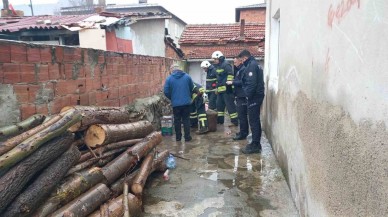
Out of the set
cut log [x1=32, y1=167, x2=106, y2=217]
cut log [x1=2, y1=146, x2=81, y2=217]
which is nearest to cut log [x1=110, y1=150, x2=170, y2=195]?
cut log [x1=32, y1=167, x2=106, y2=217]

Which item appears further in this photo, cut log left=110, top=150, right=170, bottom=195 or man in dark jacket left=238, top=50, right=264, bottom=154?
man in dark jacket left=238, top=50, right=264, bottom=154

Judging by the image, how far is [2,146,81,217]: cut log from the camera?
257 centimetres

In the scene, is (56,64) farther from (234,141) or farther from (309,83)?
(234,141)

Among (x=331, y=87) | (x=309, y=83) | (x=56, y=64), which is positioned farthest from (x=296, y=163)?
(x=56, y=64)

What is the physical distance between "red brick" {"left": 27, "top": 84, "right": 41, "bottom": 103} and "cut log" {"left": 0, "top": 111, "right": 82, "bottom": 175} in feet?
2.08

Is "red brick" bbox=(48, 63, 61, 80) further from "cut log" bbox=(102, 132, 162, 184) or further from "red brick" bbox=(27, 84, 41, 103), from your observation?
"cut log" bbox=(102, 132, 162, 184)

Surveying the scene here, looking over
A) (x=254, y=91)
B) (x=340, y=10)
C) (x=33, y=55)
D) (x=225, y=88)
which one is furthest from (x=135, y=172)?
(x=225, y=88)

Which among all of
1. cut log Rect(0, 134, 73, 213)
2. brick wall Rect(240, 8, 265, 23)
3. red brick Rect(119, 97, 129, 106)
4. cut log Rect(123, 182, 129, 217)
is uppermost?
brick wall Rect(240, 8, 265, 23)

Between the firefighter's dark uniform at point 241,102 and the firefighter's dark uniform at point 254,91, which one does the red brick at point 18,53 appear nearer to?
the firefighter's dark uniform at point 254,91

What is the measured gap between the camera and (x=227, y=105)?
835 centimetres

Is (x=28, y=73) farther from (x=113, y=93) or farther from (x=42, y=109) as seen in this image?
(x=113, y=93)

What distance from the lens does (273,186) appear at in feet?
14.5

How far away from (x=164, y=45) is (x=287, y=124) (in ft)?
35.0

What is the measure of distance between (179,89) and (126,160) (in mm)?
2937
